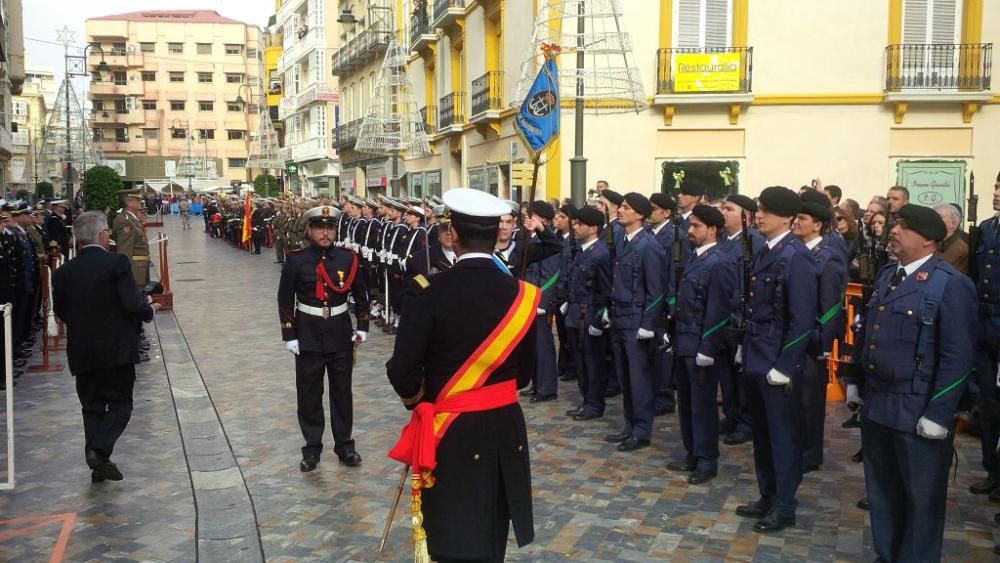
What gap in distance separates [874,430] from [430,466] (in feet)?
8.24

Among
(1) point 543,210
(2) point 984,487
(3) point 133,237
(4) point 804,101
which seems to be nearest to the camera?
(2) point 984,487

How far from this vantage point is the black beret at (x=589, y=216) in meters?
8.80

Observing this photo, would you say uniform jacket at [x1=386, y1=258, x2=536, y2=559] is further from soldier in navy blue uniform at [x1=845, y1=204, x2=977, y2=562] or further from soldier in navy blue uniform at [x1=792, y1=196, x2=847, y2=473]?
soldier in navy blue uniform at [x1=792, y1=196, x2=847, y2=473]

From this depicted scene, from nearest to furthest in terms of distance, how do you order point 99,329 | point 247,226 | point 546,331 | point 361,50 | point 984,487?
point 984,487, point 99,329, point 546,331, point 247,226, point 361,50

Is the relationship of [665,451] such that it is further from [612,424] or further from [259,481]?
[259,481]

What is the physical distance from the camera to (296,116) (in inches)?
2386

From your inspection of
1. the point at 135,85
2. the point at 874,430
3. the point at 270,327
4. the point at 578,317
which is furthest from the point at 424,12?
the point at 135,85

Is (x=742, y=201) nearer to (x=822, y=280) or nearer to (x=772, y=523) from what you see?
(x=822, y=280)

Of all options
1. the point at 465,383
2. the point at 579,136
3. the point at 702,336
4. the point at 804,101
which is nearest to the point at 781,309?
the point at 702,336

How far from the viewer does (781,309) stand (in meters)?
5.84

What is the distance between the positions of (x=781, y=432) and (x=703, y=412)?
1059 millimetres

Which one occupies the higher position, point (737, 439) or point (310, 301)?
point (310, 301)

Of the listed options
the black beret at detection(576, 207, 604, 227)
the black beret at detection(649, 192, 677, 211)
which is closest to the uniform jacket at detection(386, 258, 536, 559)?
the black beret at detection(649, 192, 677, 211)

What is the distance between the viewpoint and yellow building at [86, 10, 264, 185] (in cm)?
9056
